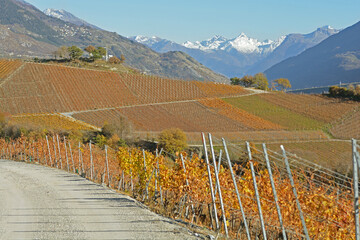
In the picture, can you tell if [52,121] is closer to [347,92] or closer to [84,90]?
[84,90]

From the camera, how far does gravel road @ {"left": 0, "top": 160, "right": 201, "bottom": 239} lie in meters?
10.1

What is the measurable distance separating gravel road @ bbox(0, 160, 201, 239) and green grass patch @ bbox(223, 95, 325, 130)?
61.1m

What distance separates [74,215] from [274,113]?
242 ft

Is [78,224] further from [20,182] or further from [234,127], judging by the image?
[234,127]

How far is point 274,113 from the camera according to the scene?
8169 centimetres

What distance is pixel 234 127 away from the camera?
6825 centimetres

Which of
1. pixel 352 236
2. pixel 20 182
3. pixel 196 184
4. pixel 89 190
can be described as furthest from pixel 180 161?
pixel 20 182

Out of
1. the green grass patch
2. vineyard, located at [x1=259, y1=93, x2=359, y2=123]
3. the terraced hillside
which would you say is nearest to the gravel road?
the terraced hillside

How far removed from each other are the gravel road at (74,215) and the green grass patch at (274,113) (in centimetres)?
6113

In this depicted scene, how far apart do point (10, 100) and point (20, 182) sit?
56.8 metres

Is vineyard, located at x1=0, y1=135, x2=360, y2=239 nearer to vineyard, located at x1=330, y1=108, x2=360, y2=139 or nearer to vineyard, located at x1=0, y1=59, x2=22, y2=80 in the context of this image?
vineyard, located at x1=330, y1=108, x2=360, y2=139

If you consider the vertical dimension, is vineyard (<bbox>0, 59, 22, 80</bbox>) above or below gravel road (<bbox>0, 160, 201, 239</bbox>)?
above

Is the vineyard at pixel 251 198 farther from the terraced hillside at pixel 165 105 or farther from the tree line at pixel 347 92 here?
the tree line at pixel 347 92

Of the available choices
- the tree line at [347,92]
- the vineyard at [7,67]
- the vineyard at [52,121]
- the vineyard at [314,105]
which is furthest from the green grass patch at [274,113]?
the vineyard at [7,67]
